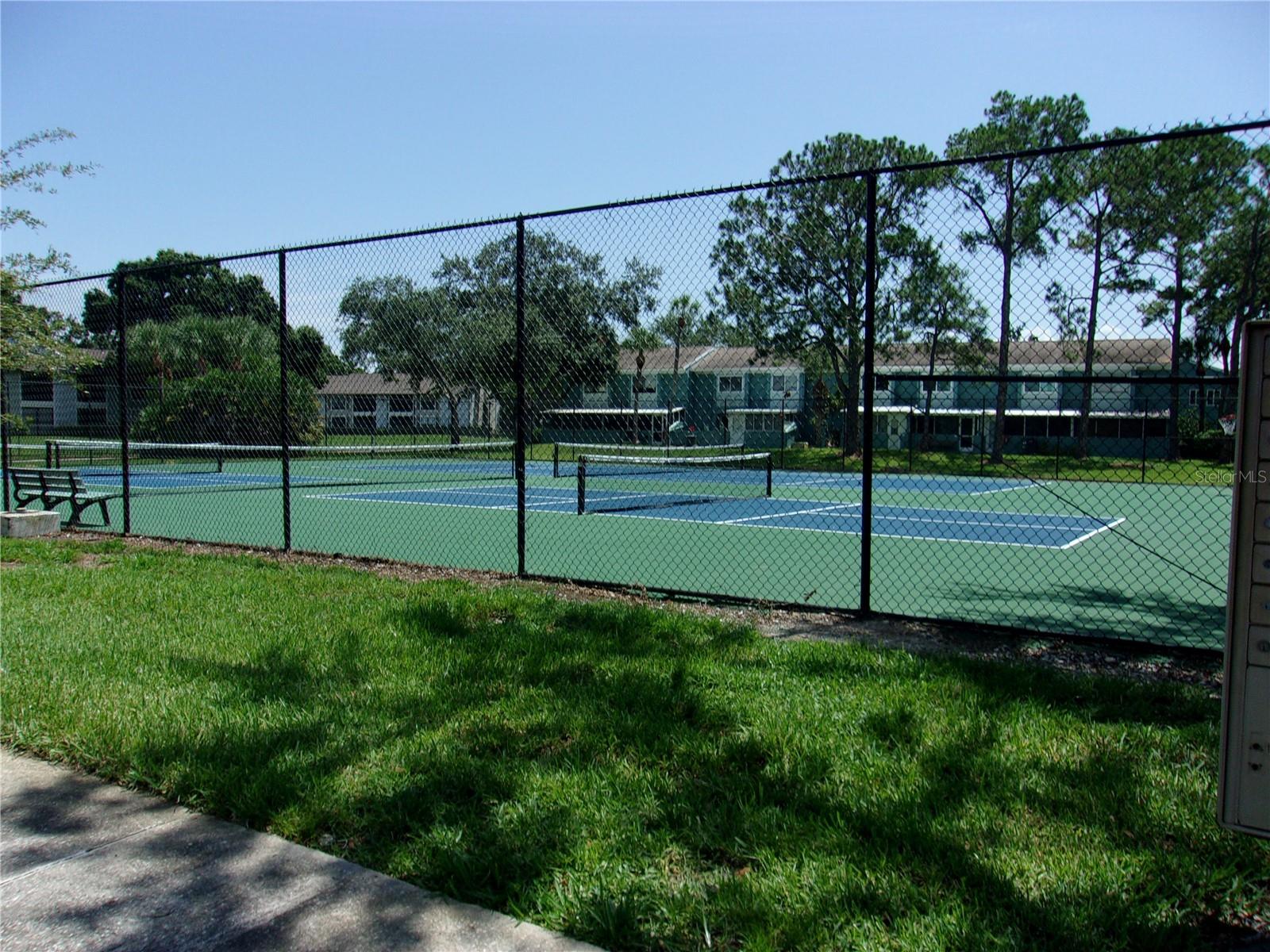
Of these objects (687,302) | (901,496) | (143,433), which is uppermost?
(687,302)

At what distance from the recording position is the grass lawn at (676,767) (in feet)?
8.70

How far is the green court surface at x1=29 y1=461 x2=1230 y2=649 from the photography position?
795 centimetres

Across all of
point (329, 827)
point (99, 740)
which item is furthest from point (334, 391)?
point (329, 827)

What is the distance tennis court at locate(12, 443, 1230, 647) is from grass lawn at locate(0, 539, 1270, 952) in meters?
2.32

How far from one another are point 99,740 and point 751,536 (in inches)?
363

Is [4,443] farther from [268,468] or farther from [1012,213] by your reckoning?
[268,468]

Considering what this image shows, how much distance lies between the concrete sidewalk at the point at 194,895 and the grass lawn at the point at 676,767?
10 centimetres

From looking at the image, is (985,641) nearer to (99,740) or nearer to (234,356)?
(99,740)

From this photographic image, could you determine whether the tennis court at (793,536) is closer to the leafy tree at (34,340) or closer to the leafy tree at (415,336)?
the leafy tree at (415,336)

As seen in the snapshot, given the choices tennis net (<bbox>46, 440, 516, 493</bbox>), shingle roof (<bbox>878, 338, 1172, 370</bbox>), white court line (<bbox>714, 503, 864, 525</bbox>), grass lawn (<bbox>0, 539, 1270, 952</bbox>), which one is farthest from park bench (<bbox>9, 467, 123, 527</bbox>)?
shingle roof (<bbox>878, 338, 1172, 370</bbox>)

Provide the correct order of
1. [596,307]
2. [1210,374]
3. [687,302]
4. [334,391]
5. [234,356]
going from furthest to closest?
[234,356] < [334,391] < [596,307] < [687,302] < [1210,374]

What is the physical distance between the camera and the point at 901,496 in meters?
20.3

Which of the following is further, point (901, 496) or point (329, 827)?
point (901, 496)

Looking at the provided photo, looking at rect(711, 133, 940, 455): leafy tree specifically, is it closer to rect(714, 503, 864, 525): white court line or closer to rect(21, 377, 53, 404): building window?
rect(714, 503, 864, 525): white court line
